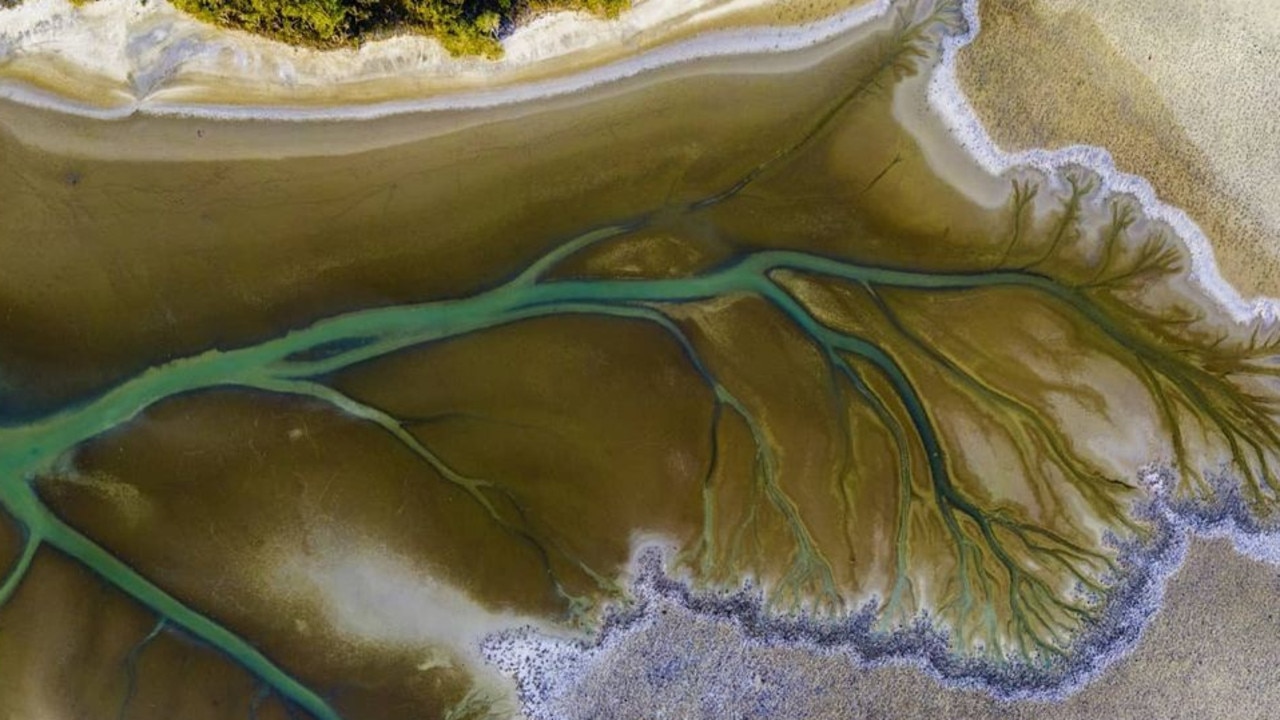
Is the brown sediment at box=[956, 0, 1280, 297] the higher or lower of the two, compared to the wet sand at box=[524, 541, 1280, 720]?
higher

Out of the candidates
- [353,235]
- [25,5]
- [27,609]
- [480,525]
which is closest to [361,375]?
[353,235]

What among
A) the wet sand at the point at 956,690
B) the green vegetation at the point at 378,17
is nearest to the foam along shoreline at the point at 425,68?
the green vegetation at the point at 378,17

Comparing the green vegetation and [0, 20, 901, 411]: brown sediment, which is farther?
[0, 20, 901, 411]: brown sediment

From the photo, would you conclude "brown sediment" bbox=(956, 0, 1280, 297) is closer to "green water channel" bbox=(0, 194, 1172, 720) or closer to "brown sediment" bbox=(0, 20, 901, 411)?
"green water channel" bbox=(0, 194, 1172, 720)

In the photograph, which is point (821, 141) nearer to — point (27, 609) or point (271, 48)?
point (271, 48)

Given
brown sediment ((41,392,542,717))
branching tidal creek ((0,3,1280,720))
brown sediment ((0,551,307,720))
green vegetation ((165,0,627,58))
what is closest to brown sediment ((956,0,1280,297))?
branching tidal creek ((0,3,1280,720))

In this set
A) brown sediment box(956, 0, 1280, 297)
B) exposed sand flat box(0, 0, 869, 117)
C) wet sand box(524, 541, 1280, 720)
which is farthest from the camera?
wet sand box(524, 541, 1280, 720)

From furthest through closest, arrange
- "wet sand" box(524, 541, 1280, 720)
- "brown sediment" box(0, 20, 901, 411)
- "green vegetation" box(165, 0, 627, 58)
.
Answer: "wet sand" box(524, 541, 1280, 720) < "brown sediment" box(0, 20, 901, 411) < "green vegetation" box(165, 0, 627, 58)

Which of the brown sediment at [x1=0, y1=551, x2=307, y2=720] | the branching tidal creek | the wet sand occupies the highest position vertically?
the branching tidal creek
